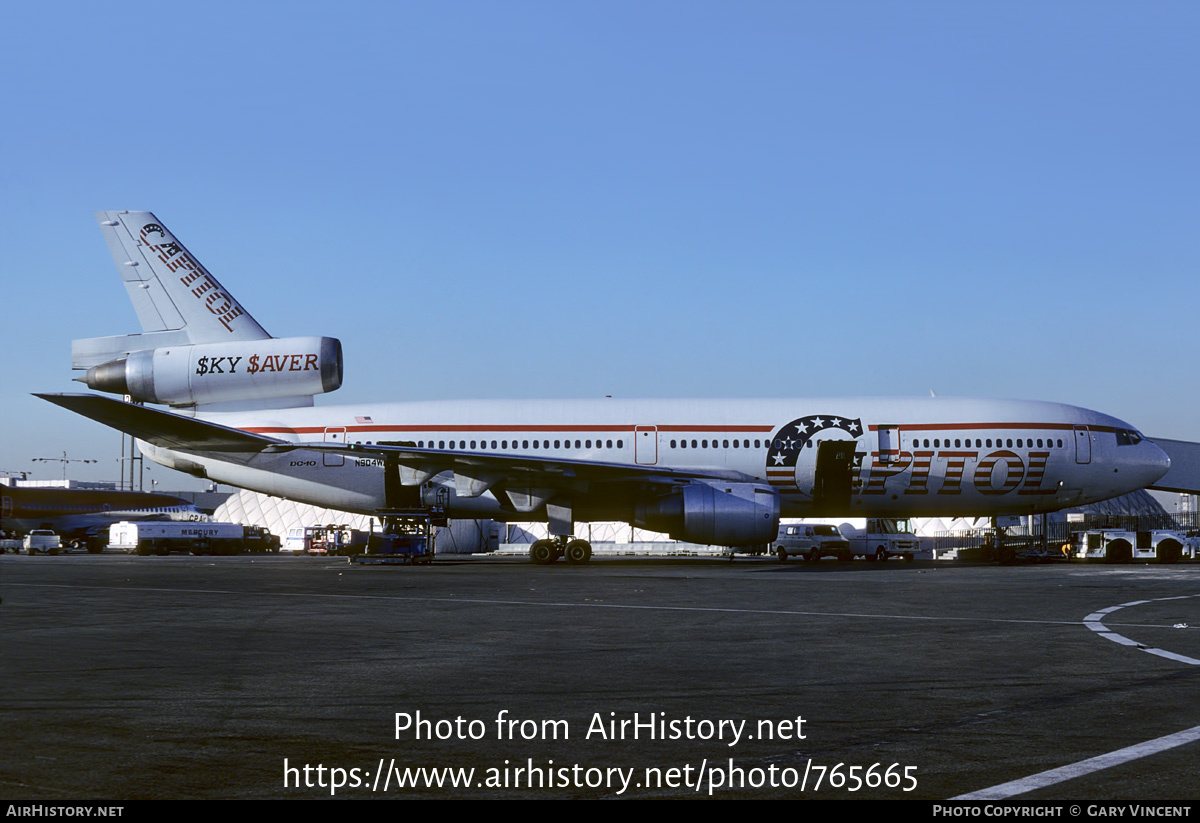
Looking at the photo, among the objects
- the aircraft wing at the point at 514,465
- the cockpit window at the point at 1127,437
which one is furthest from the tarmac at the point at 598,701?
the cockpit window at the point at 1127,437

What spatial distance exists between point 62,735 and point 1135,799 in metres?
6.05

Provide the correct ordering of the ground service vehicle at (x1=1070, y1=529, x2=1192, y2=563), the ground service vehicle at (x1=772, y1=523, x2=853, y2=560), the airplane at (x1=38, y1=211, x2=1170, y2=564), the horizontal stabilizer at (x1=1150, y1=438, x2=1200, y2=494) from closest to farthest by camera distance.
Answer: the airplane at (x1=38, y1=211, x2=1170, y2=564)
the ground service vehicle at (x1=1070, y1=529, x2=1192, y2=563)
the ground service vehicle at (x1=772, y1=523, x2=853, y2=560)
the horizontal stabilizer at (x1=1150, y1=438, x2=1200, y2=494)

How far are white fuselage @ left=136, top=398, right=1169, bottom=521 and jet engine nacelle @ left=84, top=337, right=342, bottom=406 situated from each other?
929mm

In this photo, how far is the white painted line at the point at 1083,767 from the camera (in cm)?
530

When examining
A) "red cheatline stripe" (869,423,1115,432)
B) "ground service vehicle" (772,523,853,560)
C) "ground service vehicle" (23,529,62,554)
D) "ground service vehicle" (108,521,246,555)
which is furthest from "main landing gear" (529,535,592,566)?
"ground service vehicle" (23,529,62,554)

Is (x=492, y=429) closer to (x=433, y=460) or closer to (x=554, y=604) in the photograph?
(x=433, y=460)

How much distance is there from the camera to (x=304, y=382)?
34156mm

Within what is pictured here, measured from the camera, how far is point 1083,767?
230 inches

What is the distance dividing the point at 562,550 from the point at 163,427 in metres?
12.6

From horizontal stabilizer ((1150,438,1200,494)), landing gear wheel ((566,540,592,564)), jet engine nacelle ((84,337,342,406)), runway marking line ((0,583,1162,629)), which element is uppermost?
jet engine nacelle ((84,337,342,406))

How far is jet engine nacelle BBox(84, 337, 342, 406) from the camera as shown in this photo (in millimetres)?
33031

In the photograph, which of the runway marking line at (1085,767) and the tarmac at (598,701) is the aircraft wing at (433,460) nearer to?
the tarmac at (598,701)

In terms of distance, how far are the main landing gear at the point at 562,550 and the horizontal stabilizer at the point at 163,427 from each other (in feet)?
29.1

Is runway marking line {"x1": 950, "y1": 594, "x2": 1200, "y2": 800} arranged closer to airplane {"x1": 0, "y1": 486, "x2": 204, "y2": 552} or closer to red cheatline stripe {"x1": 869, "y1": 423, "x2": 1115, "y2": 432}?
red cheatline stripe {"x1": 869, "y1": 423, "x2": 1115, "y2": 432}
